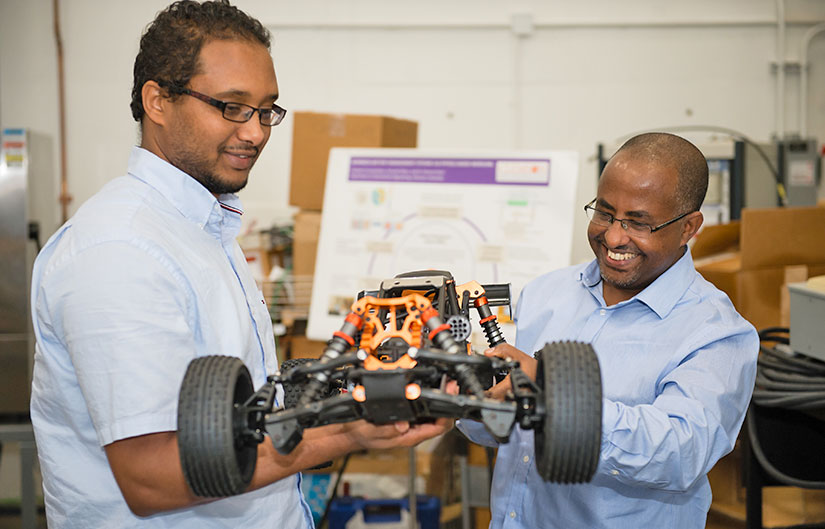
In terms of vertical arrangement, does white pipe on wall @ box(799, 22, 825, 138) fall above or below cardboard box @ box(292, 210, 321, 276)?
above

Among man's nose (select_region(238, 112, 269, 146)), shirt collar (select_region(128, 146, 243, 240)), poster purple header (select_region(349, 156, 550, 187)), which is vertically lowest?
shirt collar (select_region(128, 146, 243, 240))

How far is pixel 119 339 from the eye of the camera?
1.08 m

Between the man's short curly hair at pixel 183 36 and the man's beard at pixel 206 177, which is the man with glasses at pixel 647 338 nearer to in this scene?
the man's beard at pixel 206 177

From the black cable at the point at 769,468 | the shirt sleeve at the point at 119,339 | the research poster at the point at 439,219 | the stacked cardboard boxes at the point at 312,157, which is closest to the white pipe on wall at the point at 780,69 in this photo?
the research poster at the point at 439,219

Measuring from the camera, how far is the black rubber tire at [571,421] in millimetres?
954

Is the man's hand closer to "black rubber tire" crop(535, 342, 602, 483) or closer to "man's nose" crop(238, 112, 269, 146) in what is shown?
"black rubber tire" crop(535, 342, 602, 483)

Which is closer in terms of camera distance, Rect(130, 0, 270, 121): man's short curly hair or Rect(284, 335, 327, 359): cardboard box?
Rect(130, 0, 270, 121): man's short curly hair

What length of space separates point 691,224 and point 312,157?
2298 mm

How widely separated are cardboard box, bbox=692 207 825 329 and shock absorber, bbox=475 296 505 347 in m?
1.68

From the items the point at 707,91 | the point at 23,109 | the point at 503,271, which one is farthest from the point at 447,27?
the point at 23,109

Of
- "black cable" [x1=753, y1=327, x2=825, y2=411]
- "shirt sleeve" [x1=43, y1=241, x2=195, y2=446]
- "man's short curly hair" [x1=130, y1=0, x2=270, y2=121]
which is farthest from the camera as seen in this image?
"black cable" [x1=753, y1=327, x2=825, y2=411]

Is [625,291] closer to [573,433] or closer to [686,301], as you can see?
[686,301]

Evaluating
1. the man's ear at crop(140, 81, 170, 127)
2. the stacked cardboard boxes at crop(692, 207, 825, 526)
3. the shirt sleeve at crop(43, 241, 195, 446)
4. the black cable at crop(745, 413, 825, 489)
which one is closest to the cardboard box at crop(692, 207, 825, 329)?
the stacked cardboard boxes at crop(692, 207, 825, 526)

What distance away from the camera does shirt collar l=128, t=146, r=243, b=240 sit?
134cm
